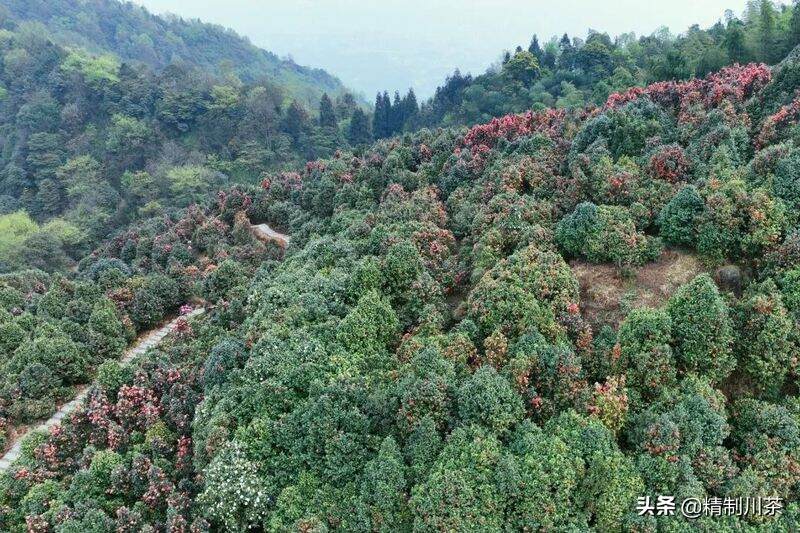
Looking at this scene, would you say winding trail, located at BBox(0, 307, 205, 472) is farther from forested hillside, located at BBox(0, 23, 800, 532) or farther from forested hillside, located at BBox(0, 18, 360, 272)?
forested hillside, located at BBox(0, 18, 360, 272)

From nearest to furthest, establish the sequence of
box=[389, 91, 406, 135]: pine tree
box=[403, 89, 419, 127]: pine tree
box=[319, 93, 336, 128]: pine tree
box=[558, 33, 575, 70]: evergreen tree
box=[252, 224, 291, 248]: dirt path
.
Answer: box=[252, 224, 291, 248]: dirt path < box=[558, 33, 575, 70]: evergreen tree < box=[403, 89, 419, 127]: pine tree < box=[389, 91, 406, 135]: pine tree < box=[319, 93, 336, 128]: pine tree

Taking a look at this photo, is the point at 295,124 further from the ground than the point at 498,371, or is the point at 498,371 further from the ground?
the point at 295,124

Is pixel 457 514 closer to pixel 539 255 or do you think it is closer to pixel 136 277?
pixel 539 255

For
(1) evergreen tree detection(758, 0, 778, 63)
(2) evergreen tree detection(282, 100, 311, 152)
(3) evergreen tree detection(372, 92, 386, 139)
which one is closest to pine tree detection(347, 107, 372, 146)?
(3) evergreen tree detection(372, 92, 386, 139)

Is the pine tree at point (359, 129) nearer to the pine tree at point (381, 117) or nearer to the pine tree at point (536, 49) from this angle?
the pine tree at point (381, 117)

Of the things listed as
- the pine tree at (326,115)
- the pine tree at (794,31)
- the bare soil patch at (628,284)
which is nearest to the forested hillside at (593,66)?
the pine tree at (794,31)

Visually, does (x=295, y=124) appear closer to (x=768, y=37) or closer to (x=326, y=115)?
(x=326, y=115)

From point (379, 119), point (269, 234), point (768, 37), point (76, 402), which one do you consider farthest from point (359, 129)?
point (76, 402)
